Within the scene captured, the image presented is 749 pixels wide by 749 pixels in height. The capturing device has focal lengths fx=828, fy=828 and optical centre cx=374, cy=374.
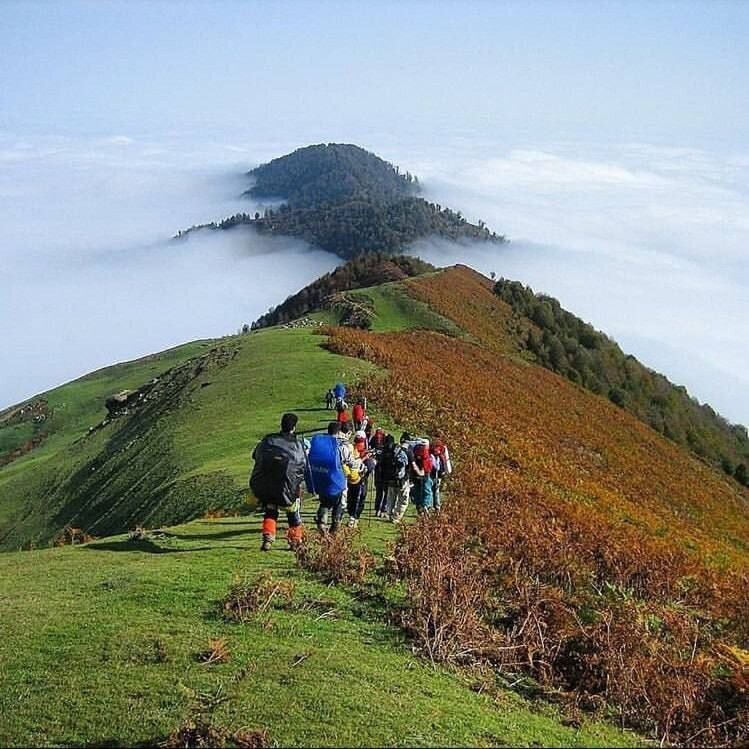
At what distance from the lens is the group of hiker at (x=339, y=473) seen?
15047 millimetres

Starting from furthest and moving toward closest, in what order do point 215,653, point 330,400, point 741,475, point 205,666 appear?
point 741,475, point 330,400, point 215,653, point 205,666

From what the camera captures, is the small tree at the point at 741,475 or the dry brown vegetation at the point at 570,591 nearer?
the dry brown vegetation at the point at 570,591

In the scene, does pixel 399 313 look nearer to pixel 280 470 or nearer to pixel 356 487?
pixel 356 487

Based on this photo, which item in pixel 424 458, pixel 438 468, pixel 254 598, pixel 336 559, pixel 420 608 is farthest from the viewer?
pixel 438 468

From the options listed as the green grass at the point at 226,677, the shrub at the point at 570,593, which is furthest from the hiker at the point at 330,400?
the green grass at the point at 226,677

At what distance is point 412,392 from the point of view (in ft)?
118

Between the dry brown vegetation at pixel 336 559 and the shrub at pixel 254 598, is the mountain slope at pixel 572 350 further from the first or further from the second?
the shrub at pixel 254 598

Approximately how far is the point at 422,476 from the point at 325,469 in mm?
4200

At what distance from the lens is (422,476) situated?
19.4 meters

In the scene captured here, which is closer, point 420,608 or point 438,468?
point 420,608

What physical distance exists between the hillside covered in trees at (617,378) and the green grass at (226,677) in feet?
244

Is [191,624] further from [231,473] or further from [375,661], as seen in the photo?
[231,473]

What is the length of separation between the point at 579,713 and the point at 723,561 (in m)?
19.8

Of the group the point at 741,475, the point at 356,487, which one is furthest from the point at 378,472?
the point at 741,475
